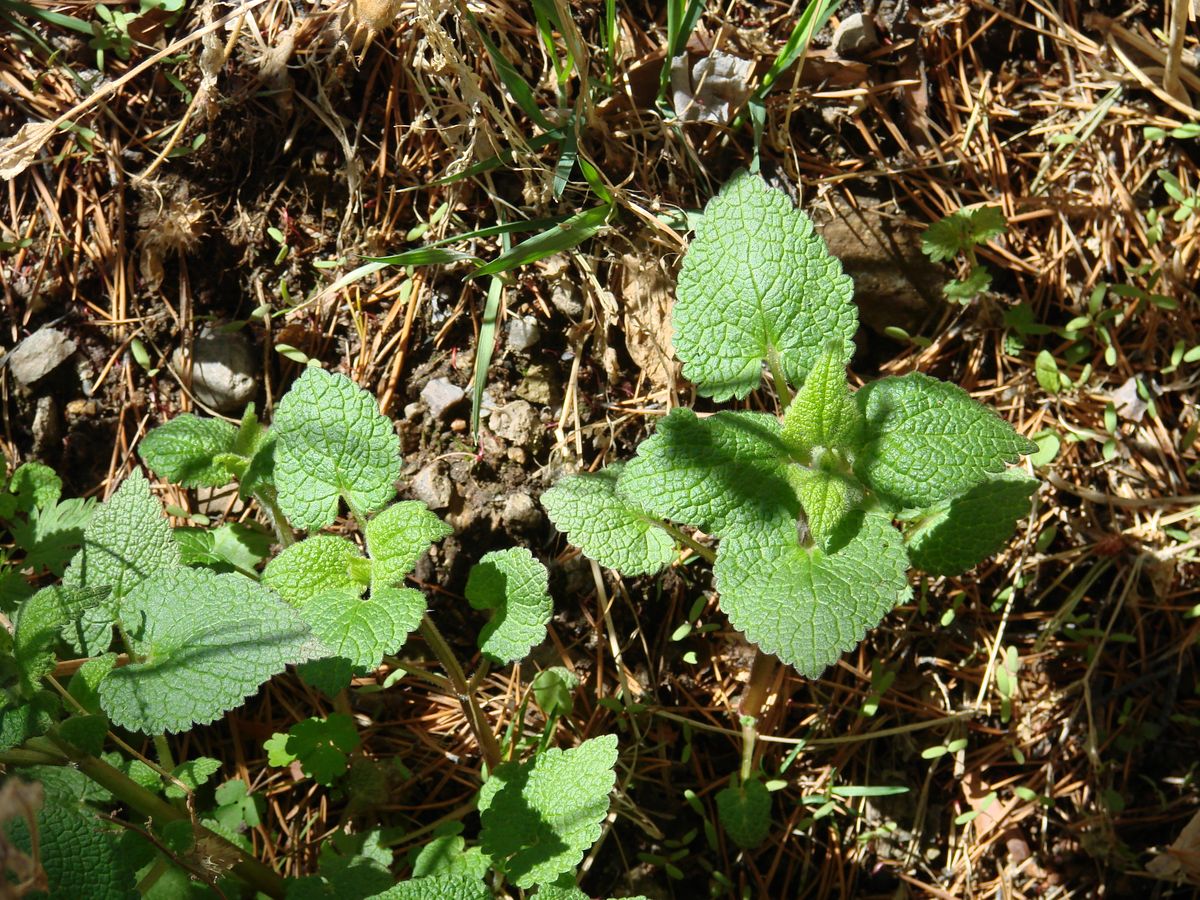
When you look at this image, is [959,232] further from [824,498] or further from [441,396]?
[441,396]

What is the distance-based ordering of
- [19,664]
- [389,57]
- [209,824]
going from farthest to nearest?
[389,57], [209,824], [19,664]

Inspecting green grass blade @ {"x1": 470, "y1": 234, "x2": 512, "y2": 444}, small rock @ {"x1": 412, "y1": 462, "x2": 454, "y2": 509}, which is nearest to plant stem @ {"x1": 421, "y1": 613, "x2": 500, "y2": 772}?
small rock @ {"x1": 412, "y1": 462, "x2": 454, "y2": 509}

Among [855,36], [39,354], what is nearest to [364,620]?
[39,354]

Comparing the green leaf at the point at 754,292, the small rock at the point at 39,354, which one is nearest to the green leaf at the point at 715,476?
the green leaf at the point at 754,292

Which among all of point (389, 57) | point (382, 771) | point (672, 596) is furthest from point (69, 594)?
point (389, 57)

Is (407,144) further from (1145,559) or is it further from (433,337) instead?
(1145,559)

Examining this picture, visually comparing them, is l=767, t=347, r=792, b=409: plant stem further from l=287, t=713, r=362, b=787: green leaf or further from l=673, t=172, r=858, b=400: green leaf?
l=287, t=713, r=362, b=787: green leaf
